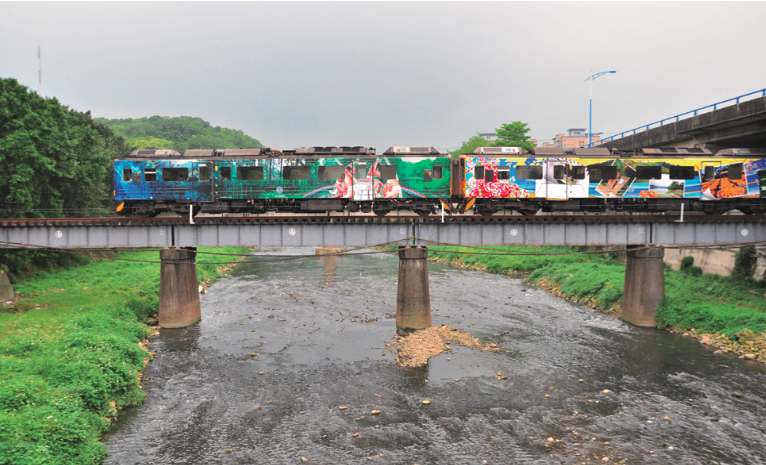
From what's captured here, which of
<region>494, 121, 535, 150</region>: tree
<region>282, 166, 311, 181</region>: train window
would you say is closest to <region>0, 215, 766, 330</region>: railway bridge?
<region>282, 166, 311, 181</region>: train window

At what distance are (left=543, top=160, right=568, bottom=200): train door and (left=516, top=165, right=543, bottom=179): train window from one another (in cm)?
32

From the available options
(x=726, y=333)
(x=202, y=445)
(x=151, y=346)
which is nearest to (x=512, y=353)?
(x=726, y=333)

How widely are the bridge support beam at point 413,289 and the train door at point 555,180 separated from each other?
7867 millimetres

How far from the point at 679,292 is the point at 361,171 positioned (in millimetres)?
20452

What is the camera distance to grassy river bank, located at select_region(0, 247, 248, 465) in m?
11.1

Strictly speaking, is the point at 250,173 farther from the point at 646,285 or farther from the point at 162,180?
the point at 646,285

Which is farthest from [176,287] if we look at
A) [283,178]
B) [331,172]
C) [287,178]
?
[331,172]

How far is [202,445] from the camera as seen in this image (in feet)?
43.2

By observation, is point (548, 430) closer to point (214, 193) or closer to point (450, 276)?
point (214, 193)

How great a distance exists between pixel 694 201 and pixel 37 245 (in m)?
35.2

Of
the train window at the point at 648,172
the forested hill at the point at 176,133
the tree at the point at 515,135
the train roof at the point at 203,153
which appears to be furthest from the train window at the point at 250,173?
the forested hill at the point at 176,133

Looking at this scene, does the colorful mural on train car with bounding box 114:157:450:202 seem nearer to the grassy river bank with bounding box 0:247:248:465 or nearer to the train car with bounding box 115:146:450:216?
the train car with bounding box 115:146:450:216

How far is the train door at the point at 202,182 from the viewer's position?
944 inches

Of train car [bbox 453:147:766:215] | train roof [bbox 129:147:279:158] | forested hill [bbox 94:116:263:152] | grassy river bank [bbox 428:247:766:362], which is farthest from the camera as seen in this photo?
forested hill [bbox 94:116:263:152]
